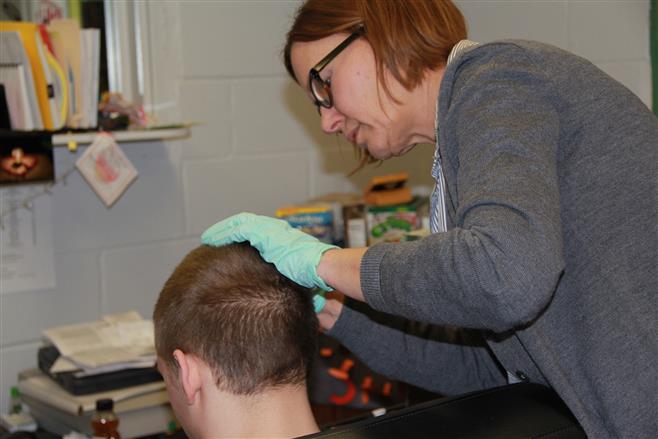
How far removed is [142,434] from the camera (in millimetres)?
1910

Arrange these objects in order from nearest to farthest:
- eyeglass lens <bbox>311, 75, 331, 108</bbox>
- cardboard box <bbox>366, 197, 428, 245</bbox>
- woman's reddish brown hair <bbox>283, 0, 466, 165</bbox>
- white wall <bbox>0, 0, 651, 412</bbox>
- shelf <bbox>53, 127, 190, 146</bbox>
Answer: woman's reddish brown hair <bbox>283, 0, 466, 165</bbox>, eyeglass lens <bbox>311, 75, 331, 108</bbox>, shelf <bbox>53, 127, 190, 146</bbox>, white wall <bbox>0, 0, 651, 412</bbox>, cardboard box <bbox>366, 197, 428, 245</bbox>

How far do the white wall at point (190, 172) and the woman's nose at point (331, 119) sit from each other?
86 centimetres

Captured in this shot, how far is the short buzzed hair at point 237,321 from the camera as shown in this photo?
47.6 inches

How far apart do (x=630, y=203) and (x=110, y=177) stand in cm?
137

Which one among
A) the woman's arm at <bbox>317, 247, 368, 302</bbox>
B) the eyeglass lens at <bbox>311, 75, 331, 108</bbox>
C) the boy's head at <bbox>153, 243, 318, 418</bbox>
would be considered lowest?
the boy's head at <bbox>153, 243, 318, 418</bbox>

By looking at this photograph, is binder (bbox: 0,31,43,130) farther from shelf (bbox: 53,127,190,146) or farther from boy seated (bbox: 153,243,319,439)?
boy seated (bbox: 153,243,319,439)

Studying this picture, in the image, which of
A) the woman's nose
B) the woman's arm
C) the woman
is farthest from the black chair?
the woman's nose

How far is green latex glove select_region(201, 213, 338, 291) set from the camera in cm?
119

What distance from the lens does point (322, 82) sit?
1.49 metres

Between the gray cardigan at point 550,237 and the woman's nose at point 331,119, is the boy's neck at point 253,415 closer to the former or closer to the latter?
the gray cardigan at point 550,237

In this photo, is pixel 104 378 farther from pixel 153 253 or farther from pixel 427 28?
pixel 427 28

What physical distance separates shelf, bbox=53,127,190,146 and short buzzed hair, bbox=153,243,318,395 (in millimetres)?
894

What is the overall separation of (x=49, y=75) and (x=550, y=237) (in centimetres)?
139

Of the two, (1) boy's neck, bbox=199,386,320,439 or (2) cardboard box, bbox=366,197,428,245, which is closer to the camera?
(1) boy's neck, bbox=199,386,320,439
